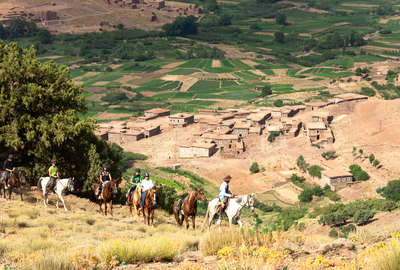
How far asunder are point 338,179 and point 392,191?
33.3 feet

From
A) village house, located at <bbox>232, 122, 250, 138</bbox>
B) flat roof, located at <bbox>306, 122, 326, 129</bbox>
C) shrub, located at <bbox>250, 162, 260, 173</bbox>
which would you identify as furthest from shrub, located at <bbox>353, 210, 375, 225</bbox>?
village house, located at <bbox>232, 122, 250, 138</bbox>

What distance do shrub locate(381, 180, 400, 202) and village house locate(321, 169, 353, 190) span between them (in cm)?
709

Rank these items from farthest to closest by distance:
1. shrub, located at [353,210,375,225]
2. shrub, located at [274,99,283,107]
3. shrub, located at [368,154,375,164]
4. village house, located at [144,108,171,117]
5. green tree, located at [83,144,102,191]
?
shrub, located at [274,99,283,107]
village house, located at [144,108,171,117]
shrub, located at [368,154,375,164]
shrub, located at [353,210,375,225]
green tree, located at [83,144,102,191]

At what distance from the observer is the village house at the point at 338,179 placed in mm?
76688

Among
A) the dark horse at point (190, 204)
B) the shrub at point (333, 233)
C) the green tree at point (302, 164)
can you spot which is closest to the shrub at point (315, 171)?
the green tree at point (302, 164)

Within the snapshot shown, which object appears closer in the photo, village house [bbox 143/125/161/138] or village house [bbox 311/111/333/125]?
village house [bbox 311/111/333/125]

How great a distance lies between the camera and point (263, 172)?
87.2 meters

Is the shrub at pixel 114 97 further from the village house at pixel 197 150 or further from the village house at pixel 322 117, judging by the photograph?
the village house at pixel 322 117

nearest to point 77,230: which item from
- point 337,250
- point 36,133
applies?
point 337,250

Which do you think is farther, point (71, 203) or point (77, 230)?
point (71, 203)

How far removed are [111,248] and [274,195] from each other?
2651 inches

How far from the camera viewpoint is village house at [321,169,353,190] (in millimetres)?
76688

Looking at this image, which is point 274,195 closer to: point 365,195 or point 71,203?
point 365,195

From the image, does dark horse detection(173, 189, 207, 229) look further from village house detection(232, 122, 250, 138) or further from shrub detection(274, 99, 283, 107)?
shrub detection(274, 99, 283, 107)
